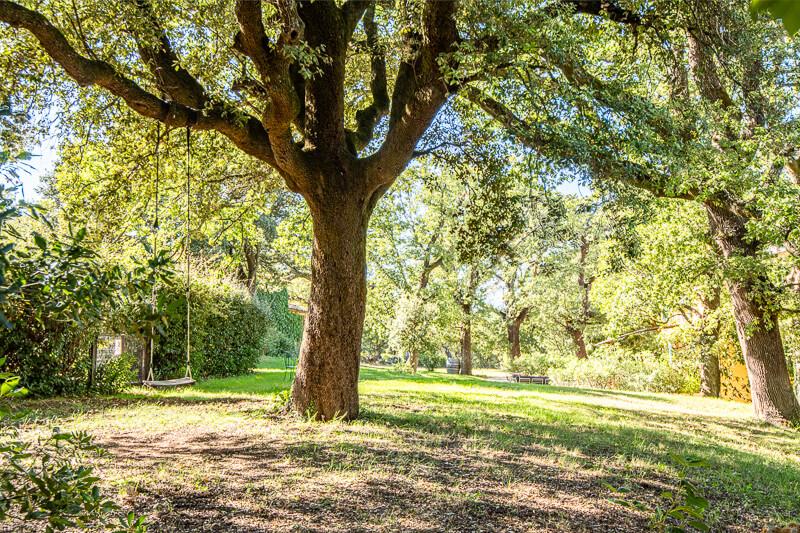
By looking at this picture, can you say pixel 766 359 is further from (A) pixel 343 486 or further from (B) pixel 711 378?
(A) pixel 343 486

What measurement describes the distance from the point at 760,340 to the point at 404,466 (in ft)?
32.4

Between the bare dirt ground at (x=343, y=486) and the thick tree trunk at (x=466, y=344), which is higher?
the thick tree trunk at (x=466, y=344)

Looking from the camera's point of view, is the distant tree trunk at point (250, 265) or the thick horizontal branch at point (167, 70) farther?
the distant tree trunk at point (250, 265)

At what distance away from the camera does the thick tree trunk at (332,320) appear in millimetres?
7410

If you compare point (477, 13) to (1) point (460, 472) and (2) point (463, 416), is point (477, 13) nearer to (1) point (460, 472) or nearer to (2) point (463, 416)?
(1) point (460, 472)

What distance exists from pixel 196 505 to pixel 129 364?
8.34 metres

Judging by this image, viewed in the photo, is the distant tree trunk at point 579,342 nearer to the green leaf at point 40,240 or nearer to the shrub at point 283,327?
the shrub at point 283,327

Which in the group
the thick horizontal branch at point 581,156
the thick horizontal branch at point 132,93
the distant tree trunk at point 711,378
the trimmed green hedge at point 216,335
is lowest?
the distant tree trunk at point 711,378

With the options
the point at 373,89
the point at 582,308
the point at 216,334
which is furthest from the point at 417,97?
the point at 582,308

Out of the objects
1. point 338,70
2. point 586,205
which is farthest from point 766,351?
point 338,70

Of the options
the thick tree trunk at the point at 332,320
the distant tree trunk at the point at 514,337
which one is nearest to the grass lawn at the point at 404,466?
the thick tree trunk at the point at 332,320

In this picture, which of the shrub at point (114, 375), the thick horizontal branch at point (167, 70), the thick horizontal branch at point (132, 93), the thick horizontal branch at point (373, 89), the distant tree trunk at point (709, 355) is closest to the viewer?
the thick horizontal branch at point (132, 93)

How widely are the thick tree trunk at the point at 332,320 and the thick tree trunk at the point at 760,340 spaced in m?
8.44

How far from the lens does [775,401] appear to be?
1127 cm
